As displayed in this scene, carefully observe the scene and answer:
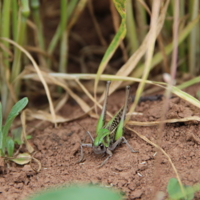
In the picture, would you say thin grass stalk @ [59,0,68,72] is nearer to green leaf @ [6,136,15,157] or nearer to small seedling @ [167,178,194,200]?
green leaf @ [6,136,15,157]

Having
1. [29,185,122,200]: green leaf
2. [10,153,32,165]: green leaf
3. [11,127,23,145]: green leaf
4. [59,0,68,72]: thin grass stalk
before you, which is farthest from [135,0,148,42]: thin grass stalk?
[29,185,122,200]: green leaf

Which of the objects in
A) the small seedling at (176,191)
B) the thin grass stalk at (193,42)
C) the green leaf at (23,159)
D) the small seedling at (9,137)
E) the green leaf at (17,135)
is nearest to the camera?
the small seedling at (176,191)

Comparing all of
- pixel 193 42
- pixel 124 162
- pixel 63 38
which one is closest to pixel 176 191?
pixel 124 162

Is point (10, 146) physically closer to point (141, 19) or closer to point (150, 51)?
point (150, 51)

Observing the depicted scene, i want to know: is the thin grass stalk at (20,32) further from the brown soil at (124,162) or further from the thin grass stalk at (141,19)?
the thin grass stalk at (141,19)

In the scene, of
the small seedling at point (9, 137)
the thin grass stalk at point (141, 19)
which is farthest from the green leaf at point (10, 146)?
the thin grass stalk at point (141, 19)

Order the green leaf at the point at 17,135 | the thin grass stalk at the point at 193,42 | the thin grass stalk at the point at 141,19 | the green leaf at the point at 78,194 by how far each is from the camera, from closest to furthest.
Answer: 1. the green leaf at the point at 78,194
2. the green leaf at the point at 17,135
3. the thin grass stalk at the point at 193,42
4. the thin grass stalk at the point at 141,19
